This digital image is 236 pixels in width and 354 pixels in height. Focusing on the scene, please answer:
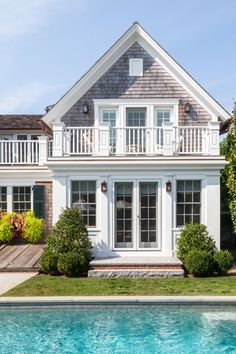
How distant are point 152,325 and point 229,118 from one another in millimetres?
10557

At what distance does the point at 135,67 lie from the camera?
16625 millimetres

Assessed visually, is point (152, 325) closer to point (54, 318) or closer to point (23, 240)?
point (54, 318)

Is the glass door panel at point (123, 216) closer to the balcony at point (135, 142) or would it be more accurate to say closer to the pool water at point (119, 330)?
the balcony at point (135, 142)

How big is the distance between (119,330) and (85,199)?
6.81m

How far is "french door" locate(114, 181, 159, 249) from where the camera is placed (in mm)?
14422

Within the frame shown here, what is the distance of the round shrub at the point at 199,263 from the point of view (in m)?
12.3

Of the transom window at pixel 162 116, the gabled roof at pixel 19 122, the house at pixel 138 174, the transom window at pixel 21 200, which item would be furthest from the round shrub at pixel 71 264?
the gabled roof at pixel 19 122

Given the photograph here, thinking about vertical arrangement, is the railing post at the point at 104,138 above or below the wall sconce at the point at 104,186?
above

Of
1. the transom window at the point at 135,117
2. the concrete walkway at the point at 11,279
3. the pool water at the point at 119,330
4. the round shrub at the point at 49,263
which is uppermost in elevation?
the transom window at the point at 135,117

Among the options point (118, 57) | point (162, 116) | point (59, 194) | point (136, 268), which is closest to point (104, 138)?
point (59, 194)

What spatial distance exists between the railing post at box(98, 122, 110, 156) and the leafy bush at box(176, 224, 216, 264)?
406 cm

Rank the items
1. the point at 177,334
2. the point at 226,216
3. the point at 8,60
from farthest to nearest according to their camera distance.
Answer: the point at 226,216 → the point at 8,60 → the point at 177,334

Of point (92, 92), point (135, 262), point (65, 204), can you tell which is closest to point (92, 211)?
point (65, 204)

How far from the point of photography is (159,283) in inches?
446
